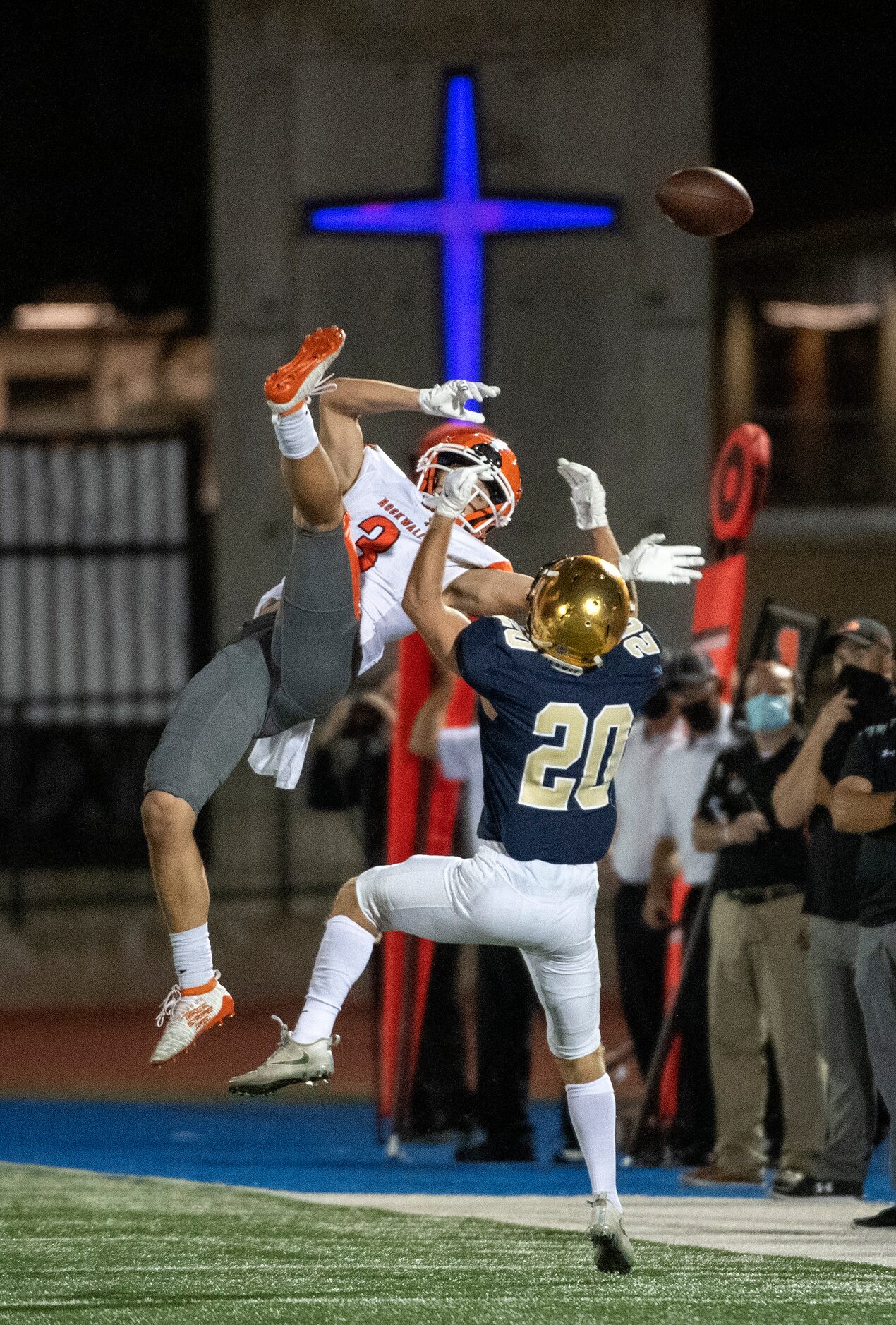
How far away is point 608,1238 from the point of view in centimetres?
510

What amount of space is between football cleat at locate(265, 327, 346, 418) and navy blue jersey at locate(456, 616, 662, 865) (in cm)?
70

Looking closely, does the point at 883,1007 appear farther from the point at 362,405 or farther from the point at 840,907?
the point at 362,405

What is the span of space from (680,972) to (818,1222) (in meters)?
1.60

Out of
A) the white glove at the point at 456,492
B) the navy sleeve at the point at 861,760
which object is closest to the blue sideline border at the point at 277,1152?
the navy sleeve at the point at 861,760

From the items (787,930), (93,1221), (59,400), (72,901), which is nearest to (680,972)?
(787,930)

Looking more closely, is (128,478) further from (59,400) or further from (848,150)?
(848,150)

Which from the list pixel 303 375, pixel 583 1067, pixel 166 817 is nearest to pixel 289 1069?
pixel 166 817

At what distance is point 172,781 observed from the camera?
511 cm

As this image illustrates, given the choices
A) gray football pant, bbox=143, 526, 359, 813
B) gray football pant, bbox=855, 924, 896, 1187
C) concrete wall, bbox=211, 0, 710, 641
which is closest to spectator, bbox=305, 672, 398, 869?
gray football pant, bbox=855, 924, 896, 1187

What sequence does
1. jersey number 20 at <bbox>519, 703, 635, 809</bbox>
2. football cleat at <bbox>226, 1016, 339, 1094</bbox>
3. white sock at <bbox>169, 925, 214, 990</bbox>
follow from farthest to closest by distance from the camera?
white sock at <bbox>169, 925, 214, 990</bbox>
jersey number 20 at <bbox>519, 703, 635, 809</bbox>
football cleat at <bbox>226, 1016, 339, 1094</bbox>

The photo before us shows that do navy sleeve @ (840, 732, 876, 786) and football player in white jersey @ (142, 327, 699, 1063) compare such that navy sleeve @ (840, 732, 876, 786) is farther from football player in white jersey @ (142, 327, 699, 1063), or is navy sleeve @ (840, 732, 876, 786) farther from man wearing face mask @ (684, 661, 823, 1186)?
football player in white jersey @ (142, 327, 699, 1063)

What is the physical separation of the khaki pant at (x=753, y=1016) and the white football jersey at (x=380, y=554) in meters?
2.55

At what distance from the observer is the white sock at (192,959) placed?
5102 mm

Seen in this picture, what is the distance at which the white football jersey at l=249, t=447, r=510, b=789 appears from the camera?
5.51 meters
